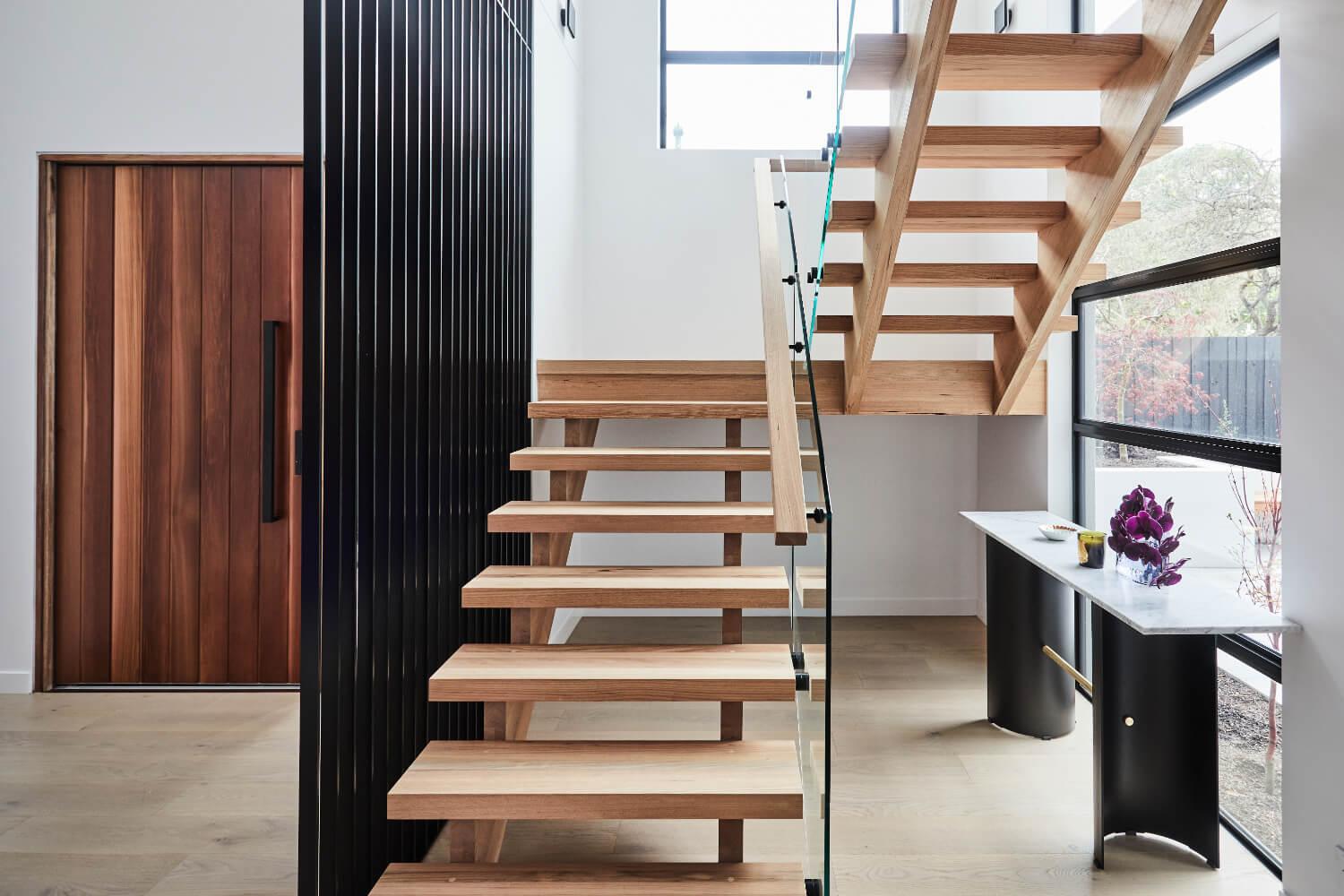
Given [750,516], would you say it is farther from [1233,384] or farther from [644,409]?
[1233,384]

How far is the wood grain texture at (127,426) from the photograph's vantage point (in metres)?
3.22

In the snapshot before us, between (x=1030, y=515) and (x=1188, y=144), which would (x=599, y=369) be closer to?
(x=1030, y=515)

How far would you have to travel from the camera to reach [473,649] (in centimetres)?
247

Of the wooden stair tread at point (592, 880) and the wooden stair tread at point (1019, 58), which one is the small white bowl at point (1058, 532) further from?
the wooden stair tread at point (592, 880)

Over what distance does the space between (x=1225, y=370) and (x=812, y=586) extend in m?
1.75

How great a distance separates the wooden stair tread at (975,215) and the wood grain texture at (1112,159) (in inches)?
3.0

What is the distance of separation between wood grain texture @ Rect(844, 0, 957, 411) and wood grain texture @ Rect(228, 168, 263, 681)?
239 centimetres

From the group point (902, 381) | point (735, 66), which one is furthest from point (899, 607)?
point (735, 66)

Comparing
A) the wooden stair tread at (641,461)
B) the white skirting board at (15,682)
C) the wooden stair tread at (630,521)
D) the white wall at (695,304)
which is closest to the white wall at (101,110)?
the white skirting board at (15,682)

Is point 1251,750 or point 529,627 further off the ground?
point 529,627

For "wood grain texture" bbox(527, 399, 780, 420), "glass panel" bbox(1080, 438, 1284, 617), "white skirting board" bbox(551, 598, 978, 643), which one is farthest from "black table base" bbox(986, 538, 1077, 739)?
"white skirting board" bbox(551, 598, 978, 643)

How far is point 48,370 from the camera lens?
3.11m

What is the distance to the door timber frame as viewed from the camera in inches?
119

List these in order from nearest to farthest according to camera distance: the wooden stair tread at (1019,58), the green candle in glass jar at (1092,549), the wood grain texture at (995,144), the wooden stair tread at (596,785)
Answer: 1. the wooden stair tread at (596,785)
2. the wooden stair tread at (1019,58)
3. the green candle in glass jar at (1092,549)
4. the wood grain texture at (995,144)
